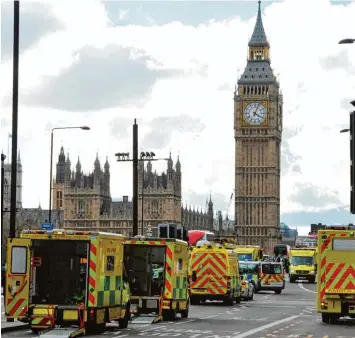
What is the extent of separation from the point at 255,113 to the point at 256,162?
775 centimetres

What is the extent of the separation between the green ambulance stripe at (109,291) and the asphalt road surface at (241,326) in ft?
2.34

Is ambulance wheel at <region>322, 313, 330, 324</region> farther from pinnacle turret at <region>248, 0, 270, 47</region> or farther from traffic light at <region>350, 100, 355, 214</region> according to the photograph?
pinnacle turret at <region>248, 0, 270, 47</region>

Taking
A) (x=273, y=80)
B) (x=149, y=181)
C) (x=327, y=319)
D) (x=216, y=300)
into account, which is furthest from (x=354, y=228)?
(x=273, y=80)

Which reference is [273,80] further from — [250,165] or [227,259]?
[227,259]

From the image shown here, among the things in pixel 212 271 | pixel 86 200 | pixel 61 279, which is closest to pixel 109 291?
pixel 61 279

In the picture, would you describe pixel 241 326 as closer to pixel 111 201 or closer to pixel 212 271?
pixel 212 271

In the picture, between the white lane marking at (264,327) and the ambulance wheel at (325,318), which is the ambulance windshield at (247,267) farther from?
the ambulance wheel at (325,318)

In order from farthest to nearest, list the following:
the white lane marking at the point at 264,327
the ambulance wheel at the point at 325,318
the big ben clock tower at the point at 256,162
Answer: the big ben clock tower at the point at 256,162, the ambulance wheel at the point at 325,318, the white lane marking at the point at 264,327

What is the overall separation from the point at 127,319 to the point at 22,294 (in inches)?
193

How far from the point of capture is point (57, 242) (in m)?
24.7

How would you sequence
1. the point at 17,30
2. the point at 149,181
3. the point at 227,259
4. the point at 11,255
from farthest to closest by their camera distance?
the point at 149,181, the point at 227,259, the point at 17,30, the point at 11,255

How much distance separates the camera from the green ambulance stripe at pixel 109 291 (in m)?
24.8

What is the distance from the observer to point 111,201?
174375mm

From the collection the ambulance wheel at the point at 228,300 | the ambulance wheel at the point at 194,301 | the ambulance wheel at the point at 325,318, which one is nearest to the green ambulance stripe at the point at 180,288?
the ambulance wheel at the point at 325,318
